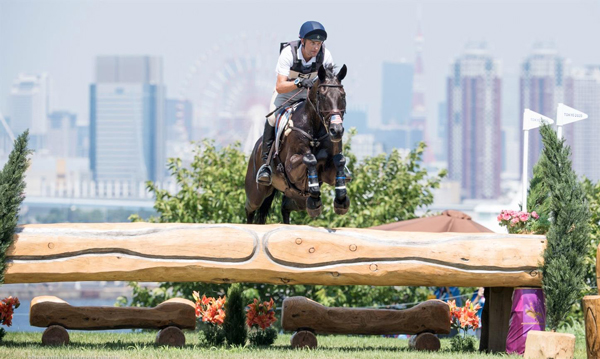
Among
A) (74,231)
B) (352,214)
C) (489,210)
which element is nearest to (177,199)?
(352,214)

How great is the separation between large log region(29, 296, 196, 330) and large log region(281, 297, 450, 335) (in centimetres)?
97

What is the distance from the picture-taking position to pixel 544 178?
8.36m

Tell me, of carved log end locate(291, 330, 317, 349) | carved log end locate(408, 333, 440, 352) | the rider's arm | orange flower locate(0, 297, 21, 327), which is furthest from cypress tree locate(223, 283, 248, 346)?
orange flower locate(0, 297, 21, 327)

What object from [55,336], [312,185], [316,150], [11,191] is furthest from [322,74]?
[55,336]

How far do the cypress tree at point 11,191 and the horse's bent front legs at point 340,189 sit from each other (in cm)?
271

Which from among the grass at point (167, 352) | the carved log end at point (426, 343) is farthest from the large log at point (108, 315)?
the carved log end at point (426, 343)

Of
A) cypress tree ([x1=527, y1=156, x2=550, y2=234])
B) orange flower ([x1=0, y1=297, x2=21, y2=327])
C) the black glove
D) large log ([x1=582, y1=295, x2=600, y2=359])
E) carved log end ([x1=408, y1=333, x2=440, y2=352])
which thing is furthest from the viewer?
orange flower ([x1=0, y1=297, x2=21, y2=327])

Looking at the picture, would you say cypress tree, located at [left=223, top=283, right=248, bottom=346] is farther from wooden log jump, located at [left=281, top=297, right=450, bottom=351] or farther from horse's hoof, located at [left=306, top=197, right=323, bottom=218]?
horse's hoof, located at [left=306, top=197, right=323, bottom=218]

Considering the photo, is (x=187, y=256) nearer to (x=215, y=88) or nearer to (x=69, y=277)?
(x=69, y=277)

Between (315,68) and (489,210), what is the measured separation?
64.4m

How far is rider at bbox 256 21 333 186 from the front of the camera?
9.23 metres

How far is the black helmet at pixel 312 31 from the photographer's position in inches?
362

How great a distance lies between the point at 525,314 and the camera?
857cm

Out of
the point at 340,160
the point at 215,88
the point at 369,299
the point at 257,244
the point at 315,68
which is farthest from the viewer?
the point at 215,88
